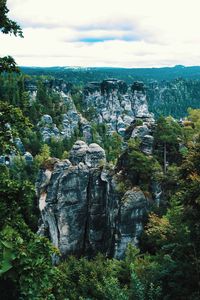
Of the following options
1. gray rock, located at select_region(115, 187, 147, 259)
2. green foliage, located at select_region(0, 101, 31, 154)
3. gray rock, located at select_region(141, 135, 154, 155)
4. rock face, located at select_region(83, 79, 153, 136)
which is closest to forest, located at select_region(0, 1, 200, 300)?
green foliage, located at select_region(0, 101, 31, 154)

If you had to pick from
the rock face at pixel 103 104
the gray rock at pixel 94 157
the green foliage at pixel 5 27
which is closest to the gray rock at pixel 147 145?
the gray rock at pixel 94 157

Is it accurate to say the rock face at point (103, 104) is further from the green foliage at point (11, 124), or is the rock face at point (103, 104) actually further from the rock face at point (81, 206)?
the green foliage at point (11, 124)

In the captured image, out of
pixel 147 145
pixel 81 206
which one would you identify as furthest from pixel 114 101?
pixel 147 145

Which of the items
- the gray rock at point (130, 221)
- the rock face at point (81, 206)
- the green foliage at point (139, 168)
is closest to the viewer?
the gray rock at point (130, 221)

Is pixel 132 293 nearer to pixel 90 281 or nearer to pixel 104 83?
pixel 90 281

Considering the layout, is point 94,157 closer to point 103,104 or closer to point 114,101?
point 103,104

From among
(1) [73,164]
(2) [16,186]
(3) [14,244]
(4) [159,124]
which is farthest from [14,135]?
(1) [73,164]

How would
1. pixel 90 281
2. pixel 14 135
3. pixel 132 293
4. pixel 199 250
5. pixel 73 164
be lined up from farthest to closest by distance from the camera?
pixel 73 164
pixel 90 281
pixel 199 250
pixel 132 293
pixel 14 135

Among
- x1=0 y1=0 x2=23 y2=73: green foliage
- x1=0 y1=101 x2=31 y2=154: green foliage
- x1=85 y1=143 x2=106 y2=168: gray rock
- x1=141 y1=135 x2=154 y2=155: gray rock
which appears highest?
x1=0 y1=0 x2=23 y2=73: green foliage

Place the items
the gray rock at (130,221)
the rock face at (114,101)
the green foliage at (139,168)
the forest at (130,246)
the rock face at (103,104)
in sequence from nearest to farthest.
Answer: the forest at (130,246) < the gray rock at (130,221) < the green foliage at (139,168) < the rock face at (103,104) < the rock face at (114,101)

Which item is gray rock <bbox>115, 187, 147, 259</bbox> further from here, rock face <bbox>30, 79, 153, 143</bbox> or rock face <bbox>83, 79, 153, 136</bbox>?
rock face <bbox>83, 79, 153, 136</bbox>

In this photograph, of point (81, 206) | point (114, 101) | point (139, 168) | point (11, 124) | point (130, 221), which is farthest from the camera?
point (114, 101)
